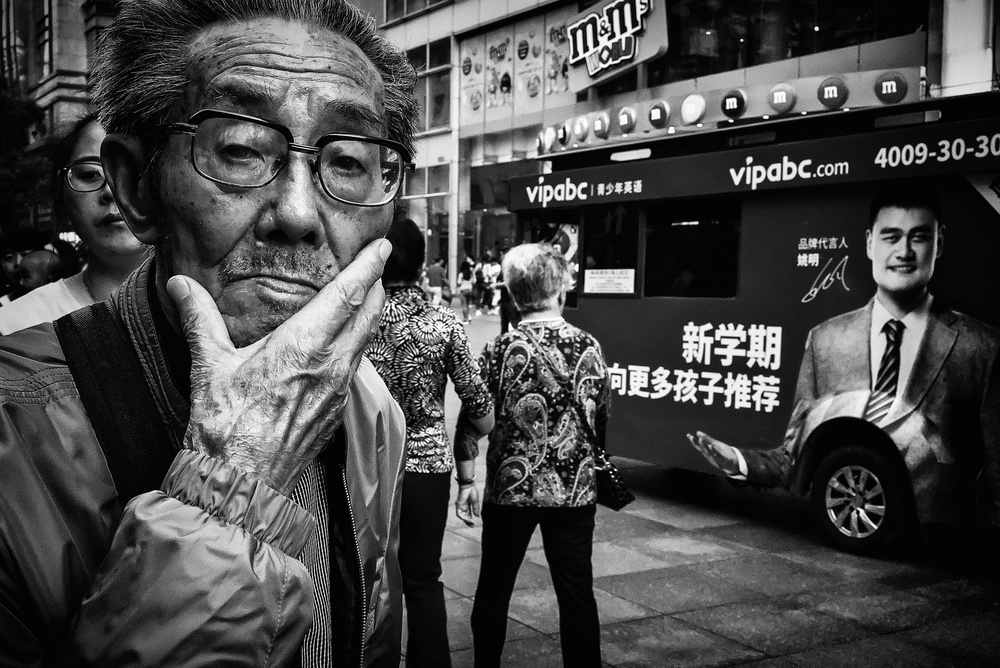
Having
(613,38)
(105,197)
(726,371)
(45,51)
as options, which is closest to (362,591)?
(105,197)

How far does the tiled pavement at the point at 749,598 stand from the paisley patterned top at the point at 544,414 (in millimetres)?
1113

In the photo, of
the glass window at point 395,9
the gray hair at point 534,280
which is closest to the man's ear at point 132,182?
the gray hair at point 534,280

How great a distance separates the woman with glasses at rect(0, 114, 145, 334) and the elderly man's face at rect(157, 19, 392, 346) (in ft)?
6.58

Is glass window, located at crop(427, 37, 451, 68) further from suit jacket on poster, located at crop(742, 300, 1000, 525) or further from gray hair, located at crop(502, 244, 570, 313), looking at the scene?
gray hair, located at crop(502, 244, 570, 313)

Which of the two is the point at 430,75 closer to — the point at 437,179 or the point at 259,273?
the point at 437,179

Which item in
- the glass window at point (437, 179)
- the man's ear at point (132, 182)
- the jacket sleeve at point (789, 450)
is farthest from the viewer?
the glass window at point (437, 179)

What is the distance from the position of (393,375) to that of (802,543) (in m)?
4.31

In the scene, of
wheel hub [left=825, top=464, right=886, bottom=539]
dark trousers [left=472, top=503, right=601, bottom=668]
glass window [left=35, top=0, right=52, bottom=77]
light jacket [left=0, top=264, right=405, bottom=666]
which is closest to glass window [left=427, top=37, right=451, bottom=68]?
glass window [left=35, top=0, right=52, bottom=77]

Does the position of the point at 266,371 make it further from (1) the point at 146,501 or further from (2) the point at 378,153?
(2) the point at 378,153

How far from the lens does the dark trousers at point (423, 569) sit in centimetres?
388

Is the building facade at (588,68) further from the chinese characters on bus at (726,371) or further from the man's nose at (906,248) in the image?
the chinese characters on bus at (726,371)

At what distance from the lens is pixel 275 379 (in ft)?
3.86

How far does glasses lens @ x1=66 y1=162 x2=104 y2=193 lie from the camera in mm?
3234

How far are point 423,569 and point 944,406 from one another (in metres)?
4.01
